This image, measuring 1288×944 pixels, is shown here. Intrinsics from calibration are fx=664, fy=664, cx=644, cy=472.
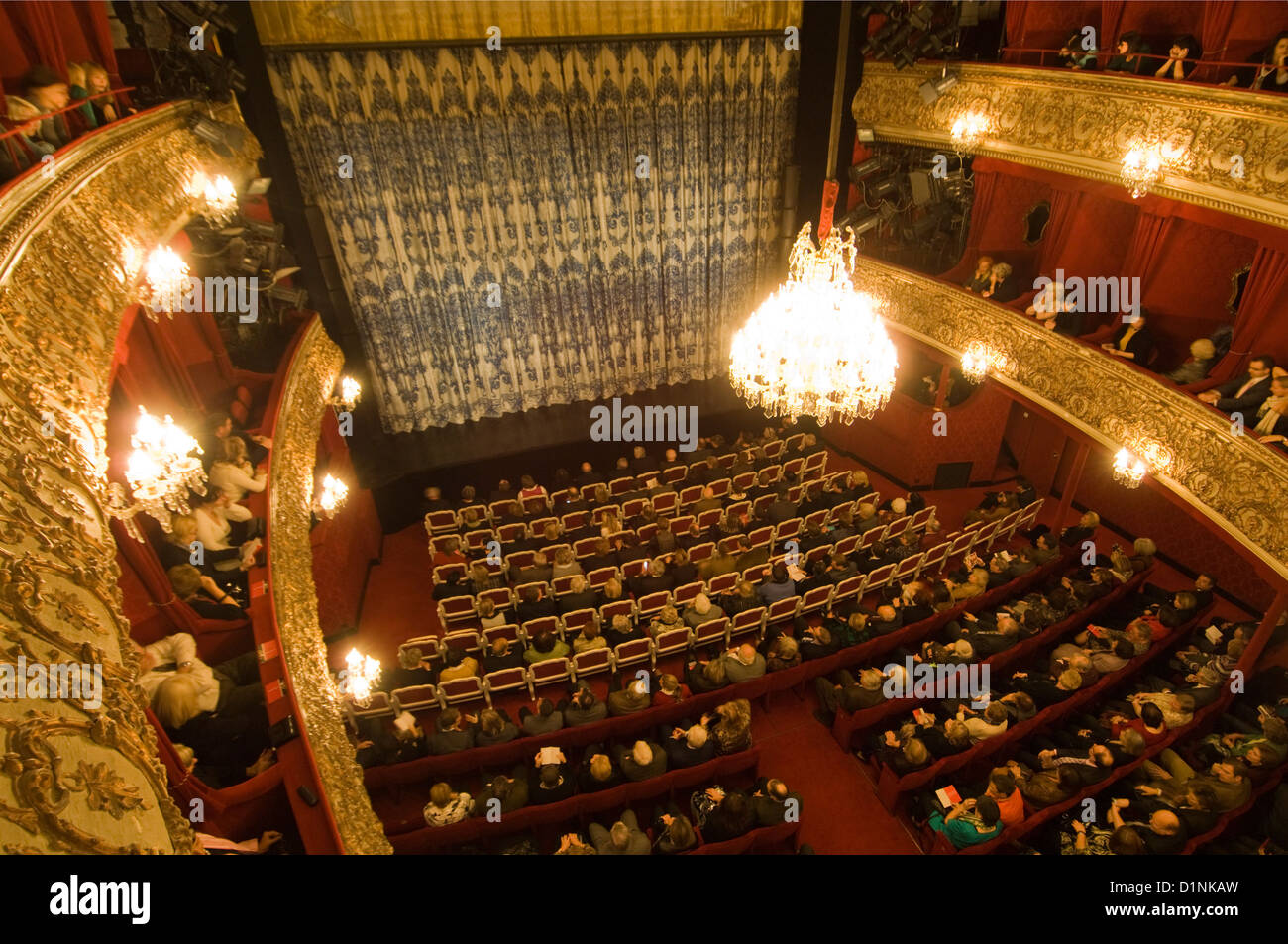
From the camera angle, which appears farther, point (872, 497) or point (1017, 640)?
point (872, 497)

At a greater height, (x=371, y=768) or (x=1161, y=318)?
(x=1161, y=318)

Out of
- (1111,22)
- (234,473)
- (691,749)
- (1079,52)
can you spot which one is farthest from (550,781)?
(1111,22)

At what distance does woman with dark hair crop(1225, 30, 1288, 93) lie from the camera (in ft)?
20.0

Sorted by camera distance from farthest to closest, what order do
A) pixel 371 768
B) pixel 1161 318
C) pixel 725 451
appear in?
pixel 725 451, pixel 1161 318, pixel 371 768

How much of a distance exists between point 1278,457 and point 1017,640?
3168 mm

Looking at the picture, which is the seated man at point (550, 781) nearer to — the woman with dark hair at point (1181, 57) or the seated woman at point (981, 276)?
the seated woman at point (981, 276)

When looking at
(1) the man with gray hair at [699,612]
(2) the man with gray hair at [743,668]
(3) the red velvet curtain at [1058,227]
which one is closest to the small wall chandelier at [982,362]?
(3) the red velvet curtain at [1058,227]

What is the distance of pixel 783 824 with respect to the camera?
20.1 feet

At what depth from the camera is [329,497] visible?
27.7ft

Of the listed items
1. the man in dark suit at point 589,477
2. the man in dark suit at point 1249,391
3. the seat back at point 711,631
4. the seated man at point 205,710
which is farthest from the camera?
the man in dark suit at point 589,477

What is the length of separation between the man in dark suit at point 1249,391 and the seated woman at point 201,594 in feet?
31.6

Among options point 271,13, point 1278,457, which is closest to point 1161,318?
point 1278,457

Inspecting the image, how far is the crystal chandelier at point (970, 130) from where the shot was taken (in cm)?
904
